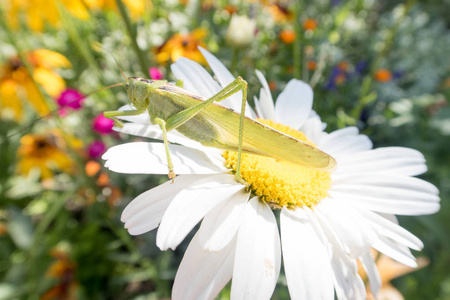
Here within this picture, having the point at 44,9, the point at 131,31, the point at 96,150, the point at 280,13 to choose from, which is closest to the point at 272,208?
the point at 131,31

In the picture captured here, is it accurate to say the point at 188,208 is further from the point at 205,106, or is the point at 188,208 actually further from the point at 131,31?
the point at 131,31

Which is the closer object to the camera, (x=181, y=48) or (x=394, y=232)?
(x=394, y=232)

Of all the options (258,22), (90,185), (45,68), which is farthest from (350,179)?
(258,22)

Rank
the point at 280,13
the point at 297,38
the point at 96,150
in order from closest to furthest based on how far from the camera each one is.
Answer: the point at 297,38 < the point at 96,150 < the point at 280,13

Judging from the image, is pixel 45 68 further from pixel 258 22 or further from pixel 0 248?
pixel 258 22

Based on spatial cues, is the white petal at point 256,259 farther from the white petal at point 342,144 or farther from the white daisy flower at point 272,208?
the white petal at point 342,144

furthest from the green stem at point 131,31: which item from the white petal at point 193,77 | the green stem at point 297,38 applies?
the green stem at point 297,38
